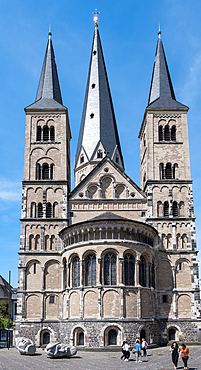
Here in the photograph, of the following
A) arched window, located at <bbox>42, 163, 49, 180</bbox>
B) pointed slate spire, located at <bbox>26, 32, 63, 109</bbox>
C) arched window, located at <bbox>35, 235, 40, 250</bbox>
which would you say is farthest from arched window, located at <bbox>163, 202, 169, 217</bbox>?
pointed slate spire, located at <bbox>26, 32, 63, 109</bbox>

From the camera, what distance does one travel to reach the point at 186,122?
4112 cm

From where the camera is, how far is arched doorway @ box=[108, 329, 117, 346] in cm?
3075

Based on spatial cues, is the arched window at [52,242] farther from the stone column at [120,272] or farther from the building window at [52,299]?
the stone column at [120,272]

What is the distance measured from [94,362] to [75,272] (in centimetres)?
1011

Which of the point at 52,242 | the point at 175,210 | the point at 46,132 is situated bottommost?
the point at 52,242

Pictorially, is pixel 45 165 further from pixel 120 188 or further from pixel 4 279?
pixel 4 279

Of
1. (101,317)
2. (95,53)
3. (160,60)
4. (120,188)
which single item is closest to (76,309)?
(101,317)

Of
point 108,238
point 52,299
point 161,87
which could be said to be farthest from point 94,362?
point 161,87

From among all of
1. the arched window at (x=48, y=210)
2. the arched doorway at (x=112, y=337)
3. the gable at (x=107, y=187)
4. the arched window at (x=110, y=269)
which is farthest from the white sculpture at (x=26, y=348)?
the gable at (x=107, y=187)

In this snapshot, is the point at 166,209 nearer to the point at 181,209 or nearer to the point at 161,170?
the point at 181,209

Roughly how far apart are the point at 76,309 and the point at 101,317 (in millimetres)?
2322

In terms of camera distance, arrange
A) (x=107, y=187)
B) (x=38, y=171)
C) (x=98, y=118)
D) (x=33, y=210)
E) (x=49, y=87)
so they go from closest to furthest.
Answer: (x=33, y=210) → (x=107, y=187) → (x=38, y=171) → (x=49, y=87) → (x=98, y=118)

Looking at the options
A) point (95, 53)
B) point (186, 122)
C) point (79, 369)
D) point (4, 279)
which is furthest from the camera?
point (4, 279)

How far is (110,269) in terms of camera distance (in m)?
32.2
